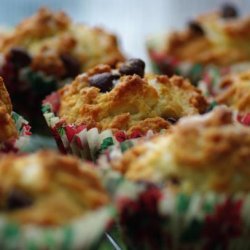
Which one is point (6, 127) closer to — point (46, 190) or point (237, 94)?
point (46, 190)

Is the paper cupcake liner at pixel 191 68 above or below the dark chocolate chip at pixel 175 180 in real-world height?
below

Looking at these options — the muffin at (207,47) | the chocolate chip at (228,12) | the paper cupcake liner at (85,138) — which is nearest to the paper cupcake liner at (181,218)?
the paper cupcake liner at (85,138)

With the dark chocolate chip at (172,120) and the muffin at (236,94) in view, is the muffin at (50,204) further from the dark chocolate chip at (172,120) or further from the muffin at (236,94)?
the muffin at (236,94)

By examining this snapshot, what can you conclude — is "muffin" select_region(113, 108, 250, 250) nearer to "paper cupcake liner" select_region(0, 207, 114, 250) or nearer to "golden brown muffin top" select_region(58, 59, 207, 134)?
"paper cupcake liner" select_region(0, 207, 114, 250)

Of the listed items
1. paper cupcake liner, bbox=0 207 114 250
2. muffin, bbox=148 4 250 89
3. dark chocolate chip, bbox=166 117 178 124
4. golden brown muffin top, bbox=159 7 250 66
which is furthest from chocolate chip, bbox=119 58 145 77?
golden brown muffin top, bbox=159 7 250 66

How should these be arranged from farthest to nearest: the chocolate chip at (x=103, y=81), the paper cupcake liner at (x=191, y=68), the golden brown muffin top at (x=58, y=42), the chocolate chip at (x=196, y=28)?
1. the chocolate chip at (x=196, y=28)
2. the paper cupcake liner at (x=191, y=68)
3. the golden brown muffin top at (x=58, y=42)
4. the chocolate chip at (x=103, y=81)

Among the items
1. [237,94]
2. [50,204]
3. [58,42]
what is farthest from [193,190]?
[58,42]
